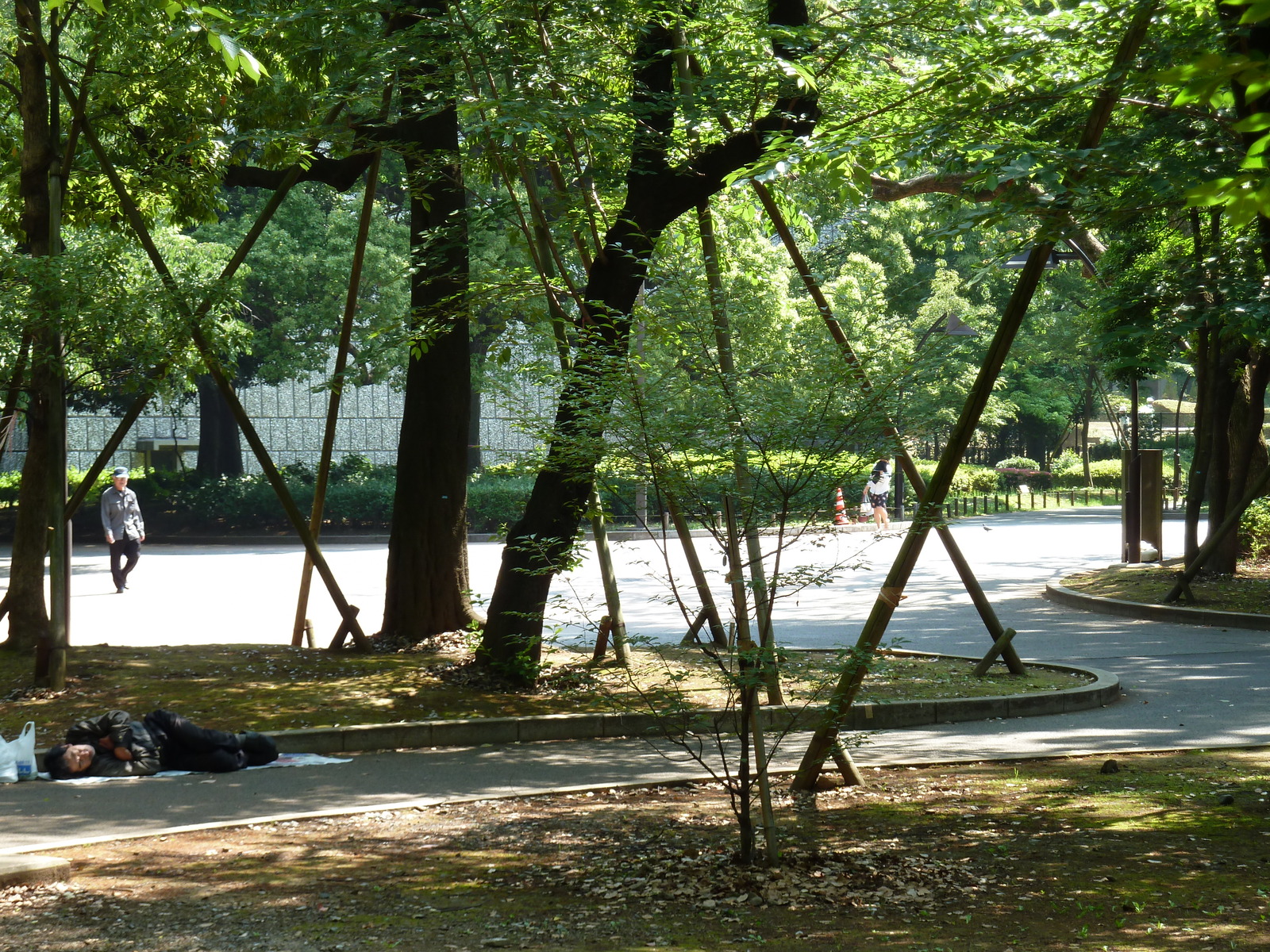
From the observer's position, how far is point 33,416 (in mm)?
10273

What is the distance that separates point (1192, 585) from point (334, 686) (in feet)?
39.7

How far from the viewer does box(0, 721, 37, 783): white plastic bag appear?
7.64 m

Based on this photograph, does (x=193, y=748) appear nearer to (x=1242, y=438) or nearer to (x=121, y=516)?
(x=121, y=516)

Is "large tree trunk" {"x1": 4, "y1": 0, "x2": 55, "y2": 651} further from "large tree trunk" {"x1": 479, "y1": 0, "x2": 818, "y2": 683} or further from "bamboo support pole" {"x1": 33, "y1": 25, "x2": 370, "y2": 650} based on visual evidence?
"large tree trunk" {"x1": 479, "y1": 0, "x2": 818, "y2": 683}

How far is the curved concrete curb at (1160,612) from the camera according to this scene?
14133 millimetres

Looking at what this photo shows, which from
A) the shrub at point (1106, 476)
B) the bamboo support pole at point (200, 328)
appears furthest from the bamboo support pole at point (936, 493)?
the shrub at point (1106, 476)

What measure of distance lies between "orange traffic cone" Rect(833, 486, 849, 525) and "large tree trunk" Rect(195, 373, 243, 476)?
3095 cm

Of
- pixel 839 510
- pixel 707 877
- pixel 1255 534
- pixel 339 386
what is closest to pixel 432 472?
pixel 339 386

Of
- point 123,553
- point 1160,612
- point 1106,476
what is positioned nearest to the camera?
point 1160,612

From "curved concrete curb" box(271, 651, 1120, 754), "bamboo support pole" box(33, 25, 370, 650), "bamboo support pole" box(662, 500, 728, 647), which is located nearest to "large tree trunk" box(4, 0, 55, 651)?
"bamboo support pole" box(33, 25, 370, 650)

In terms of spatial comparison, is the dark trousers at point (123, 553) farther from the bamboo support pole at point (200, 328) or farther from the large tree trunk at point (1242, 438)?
the large tree trunk at point (1242, 438)

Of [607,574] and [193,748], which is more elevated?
[607,574]

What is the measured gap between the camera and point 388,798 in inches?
282

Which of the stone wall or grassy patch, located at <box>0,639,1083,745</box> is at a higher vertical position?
the stone wall
